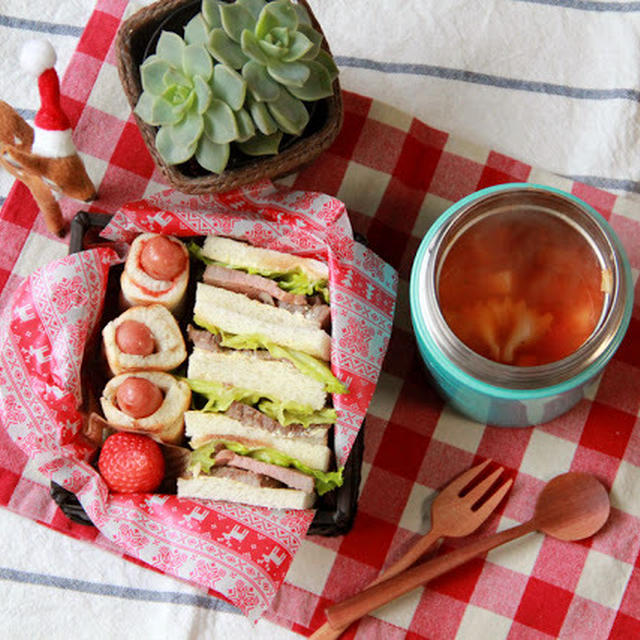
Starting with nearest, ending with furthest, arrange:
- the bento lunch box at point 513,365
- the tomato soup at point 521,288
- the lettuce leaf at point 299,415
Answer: the bento lunch box at point 513,365 < the tomato soup at point 521,288 < the lettuce leaf at point 299,415

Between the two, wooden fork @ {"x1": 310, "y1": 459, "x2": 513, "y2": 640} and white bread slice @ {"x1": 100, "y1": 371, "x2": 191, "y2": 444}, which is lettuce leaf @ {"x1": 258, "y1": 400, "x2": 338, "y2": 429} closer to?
white bread slice @ {"x1": 100, "y1": 371, "x2": 191, "y2": 444}

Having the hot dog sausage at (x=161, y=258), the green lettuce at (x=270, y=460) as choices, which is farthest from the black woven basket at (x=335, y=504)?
the hot dog sausage at (x=161, y=258)

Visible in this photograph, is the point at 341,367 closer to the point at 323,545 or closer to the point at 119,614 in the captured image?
the point at 323,545

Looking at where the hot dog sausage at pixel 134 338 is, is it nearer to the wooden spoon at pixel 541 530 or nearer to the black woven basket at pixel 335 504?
the black woven basket at pixel 335 504

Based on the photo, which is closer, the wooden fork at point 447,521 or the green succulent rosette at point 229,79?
the green succulent rosette at point 229,79

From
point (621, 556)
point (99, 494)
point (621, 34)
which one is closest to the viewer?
point (99, 494)

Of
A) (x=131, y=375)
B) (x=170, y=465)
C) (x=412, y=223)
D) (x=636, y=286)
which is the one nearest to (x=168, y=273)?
(x=131, y=375)

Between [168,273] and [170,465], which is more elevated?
[168,273]

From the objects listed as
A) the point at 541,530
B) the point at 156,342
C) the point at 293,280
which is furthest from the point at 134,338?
the point at 541,530
